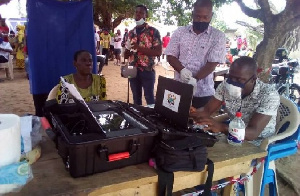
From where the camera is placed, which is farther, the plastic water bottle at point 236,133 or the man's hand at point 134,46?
the man's hand at point 134,46

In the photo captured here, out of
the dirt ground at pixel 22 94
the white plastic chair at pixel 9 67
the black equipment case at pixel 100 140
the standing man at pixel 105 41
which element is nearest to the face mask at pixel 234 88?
the black equipment case at pixel 100 140

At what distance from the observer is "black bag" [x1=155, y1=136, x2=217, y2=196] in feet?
4.31

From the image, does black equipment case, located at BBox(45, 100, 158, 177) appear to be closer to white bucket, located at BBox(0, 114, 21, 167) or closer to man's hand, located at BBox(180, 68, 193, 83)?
white bucket, located at BBox(0, 114, 21, 167)

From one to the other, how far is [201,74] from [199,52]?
23cm

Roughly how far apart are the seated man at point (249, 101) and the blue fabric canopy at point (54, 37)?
6.32ft

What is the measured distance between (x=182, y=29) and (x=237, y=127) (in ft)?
4.54

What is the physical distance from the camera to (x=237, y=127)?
1729 mm

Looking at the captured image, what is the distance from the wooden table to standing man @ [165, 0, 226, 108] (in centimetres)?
106

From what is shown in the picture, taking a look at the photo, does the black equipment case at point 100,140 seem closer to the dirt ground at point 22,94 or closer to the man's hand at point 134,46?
the man's hand at point 134,46

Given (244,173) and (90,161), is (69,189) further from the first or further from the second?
(244,173)

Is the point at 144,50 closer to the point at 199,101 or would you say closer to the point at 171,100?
the point at 199,101

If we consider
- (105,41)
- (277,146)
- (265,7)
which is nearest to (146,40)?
(265,7)

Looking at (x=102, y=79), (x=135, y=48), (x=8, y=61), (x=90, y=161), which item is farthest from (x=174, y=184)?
(x=8, y=61)

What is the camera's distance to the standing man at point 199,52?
8.49ft
